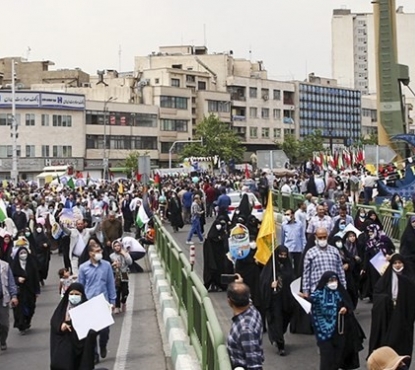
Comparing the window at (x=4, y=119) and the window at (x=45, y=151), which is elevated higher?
the window at (x=4, y=119)

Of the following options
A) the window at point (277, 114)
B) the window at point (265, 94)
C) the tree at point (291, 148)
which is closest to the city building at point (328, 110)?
the window at point (277, 114)

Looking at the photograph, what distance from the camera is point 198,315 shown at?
347 inches

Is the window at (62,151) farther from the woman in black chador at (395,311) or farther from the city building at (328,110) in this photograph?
the woman in black chador at (395,311)

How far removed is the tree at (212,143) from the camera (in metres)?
84.6

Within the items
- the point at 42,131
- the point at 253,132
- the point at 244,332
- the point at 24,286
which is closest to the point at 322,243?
the point at 244,332

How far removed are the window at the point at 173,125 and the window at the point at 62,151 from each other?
12.5 meters

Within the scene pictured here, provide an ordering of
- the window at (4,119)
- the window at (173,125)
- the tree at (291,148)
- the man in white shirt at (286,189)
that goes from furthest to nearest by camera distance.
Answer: the tree at (291,148), the window at (173,125), the window at (4,119), the man in white shirt at (286,189)

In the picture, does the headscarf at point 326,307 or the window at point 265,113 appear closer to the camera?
the headscarf at point 326,307

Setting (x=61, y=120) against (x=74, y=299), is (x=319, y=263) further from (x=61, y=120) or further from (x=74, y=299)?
(x=61, y=120)

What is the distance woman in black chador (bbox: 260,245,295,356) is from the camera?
10.9 m

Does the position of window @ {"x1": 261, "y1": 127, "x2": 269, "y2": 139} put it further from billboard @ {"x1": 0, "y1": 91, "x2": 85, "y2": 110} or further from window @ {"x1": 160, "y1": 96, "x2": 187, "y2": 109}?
billboard @ {"x1": 0, "y1": 91, "x2": 85, "y2": 110}

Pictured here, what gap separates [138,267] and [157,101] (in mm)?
72158

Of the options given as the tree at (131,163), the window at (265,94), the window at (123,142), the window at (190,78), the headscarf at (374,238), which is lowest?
the headscarf at (374,238)

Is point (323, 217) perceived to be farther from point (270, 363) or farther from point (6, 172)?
point (6, 172)
